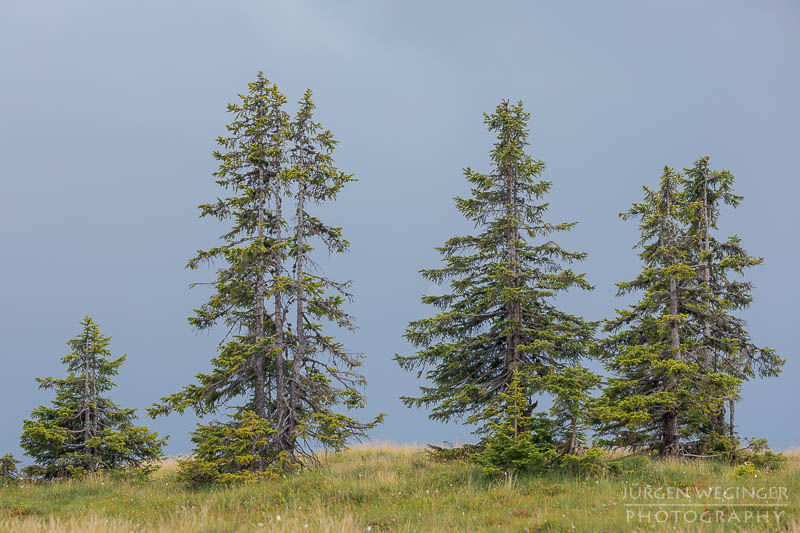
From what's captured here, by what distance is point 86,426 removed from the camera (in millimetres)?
18938

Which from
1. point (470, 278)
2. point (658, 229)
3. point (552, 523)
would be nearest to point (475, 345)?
point (470, 278)

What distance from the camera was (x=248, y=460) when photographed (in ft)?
51.0

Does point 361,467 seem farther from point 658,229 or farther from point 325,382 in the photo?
point 658,229

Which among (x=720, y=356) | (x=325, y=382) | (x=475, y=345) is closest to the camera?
(x=325, y=382)

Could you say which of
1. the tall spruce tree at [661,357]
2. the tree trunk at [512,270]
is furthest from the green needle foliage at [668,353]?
the tree trunk at [512,270]

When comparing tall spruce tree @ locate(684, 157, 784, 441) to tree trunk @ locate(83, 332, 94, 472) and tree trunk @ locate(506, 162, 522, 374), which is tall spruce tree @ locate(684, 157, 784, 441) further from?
tree trunk @ locate(83, 332, 94, 472)

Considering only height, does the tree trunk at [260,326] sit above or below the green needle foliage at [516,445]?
above

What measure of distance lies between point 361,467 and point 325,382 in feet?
9.64

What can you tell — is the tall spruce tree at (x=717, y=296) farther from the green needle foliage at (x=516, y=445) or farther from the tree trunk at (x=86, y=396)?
the tree trunk at (x=86, y=396)

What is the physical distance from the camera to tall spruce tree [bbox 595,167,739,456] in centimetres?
1622

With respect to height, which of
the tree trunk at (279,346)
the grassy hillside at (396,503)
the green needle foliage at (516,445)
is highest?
the tree trunk at (279,346)

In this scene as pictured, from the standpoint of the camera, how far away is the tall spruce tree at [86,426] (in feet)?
61.4

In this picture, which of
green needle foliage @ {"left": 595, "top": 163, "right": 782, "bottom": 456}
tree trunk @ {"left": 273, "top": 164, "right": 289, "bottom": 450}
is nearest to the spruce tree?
tree trunk @ {"left": 273, "top": 164, "right": 289, "bottom": 450}

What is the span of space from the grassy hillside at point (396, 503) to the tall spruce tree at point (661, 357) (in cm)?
177
